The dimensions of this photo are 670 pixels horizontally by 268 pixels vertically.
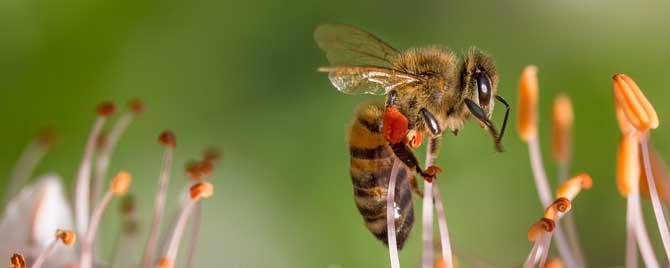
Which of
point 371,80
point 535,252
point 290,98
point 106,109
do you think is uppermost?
point 290,98

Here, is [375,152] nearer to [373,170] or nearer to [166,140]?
[373,170]

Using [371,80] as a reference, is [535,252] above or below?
below

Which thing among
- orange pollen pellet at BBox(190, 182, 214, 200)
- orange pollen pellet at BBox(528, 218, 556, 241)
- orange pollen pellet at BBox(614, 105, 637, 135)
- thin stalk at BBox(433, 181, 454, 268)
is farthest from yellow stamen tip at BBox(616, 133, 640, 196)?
orange pollen pellet at BBox(190, 182, 214, 200)

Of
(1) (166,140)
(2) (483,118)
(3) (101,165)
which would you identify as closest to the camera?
(2) (483,118)

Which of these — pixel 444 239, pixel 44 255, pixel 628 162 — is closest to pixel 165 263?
pixel 44 255

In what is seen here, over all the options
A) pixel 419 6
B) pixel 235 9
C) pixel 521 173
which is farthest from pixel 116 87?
pixel 521 173

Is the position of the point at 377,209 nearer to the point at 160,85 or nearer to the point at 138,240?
the point at 138,240

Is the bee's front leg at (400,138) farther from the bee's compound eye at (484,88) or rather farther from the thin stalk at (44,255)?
the thin stalk at (44,255)
